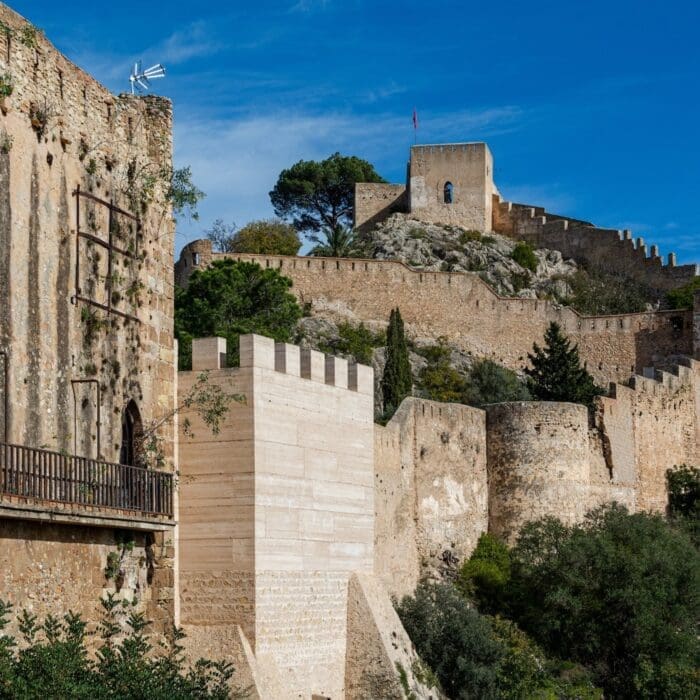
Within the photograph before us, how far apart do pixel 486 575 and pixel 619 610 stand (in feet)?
11.4

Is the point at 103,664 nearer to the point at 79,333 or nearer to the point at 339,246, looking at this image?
the point at 79,333

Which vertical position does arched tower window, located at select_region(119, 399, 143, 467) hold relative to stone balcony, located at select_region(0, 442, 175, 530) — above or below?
above

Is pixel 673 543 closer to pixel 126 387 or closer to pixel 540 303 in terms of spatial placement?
pixel 126 387

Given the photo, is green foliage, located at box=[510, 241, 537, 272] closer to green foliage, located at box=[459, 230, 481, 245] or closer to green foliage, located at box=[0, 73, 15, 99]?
green foliage, located at box=[459, 230, 481, 245]

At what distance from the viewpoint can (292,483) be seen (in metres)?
27.4

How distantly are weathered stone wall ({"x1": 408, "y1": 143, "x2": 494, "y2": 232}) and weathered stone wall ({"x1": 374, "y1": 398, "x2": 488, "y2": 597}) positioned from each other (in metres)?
38.5

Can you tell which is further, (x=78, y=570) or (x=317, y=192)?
(x=317, y=192)

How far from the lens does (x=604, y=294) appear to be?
2958 inches

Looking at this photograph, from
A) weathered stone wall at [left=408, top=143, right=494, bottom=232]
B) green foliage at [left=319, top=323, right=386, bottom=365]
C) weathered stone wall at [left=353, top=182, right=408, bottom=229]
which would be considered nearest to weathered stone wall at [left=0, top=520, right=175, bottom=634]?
green foliage at [left=319, top=323, right=386, bottom=365]

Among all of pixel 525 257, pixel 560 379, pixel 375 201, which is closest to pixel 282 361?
pixel 560 379

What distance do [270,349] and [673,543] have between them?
16.2m

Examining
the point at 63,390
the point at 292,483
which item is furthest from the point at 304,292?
the point at 63,390

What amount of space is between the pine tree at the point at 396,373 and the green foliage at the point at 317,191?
32.7 meters

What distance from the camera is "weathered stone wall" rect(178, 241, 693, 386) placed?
64438 mm
